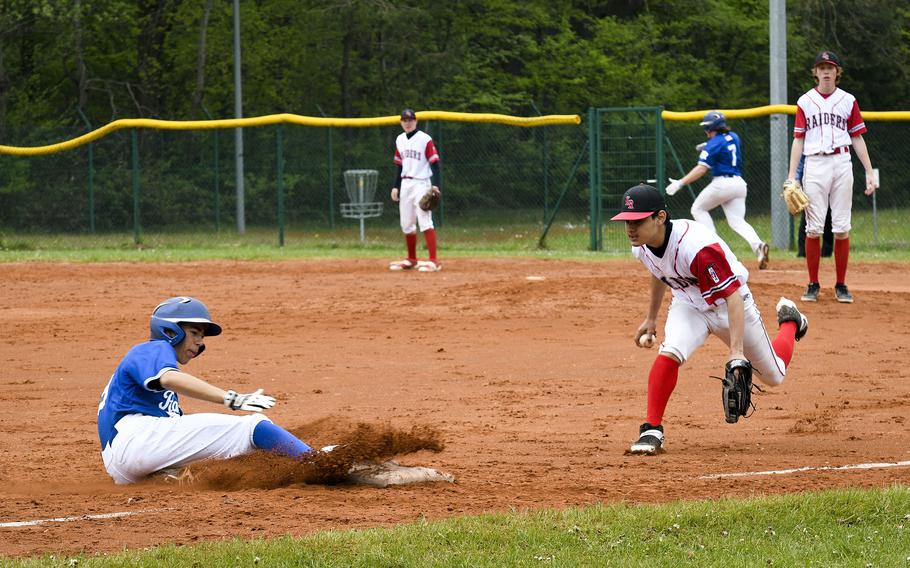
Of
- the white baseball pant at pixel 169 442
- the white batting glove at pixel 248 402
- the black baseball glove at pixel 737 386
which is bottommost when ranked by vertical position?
the white baseball pant at pixel 169 442

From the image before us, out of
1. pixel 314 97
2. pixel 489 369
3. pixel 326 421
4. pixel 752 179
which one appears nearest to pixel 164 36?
pixel 314 97

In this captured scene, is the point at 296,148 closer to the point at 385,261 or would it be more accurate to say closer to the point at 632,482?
the point at 385,261

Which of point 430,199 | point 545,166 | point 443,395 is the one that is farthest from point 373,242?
point 443,395

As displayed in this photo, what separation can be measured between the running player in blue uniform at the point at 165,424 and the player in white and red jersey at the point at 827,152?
25.6 ft

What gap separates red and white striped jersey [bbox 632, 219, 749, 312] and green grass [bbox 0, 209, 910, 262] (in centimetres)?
1271

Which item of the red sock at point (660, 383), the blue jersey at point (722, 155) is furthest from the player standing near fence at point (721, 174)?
the red sock at point (660, 383)

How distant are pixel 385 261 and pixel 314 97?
17515 millimetres

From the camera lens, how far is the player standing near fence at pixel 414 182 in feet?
56.6

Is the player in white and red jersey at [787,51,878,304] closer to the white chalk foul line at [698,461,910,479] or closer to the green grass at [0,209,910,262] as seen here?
the white chalk foul line at [698,461,910,479]

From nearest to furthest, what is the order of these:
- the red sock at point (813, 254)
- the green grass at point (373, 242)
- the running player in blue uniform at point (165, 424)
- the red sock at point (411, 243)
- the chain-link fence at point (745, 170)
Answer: the running player in blue uniform at point (165, 424), the red sock at point (813, 254), the red sock at point (411, 243), the green grass at point (373, 242), the chain-link fence at point (745, 170)

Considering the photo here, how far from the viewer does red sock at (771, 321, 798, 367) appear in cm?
753

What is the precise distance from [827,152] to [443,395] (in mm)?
5461

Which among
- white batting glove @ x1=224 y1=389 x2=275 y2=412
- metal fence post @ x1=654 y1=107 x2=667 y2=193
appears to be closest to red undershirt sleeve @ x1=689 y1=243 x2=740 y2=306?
white batting glove @ x1=224 y1=389 x2=275 y2=412

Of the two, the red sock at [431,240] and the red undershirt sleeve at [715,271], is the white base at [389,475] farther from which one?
the red sock at [431,240]
